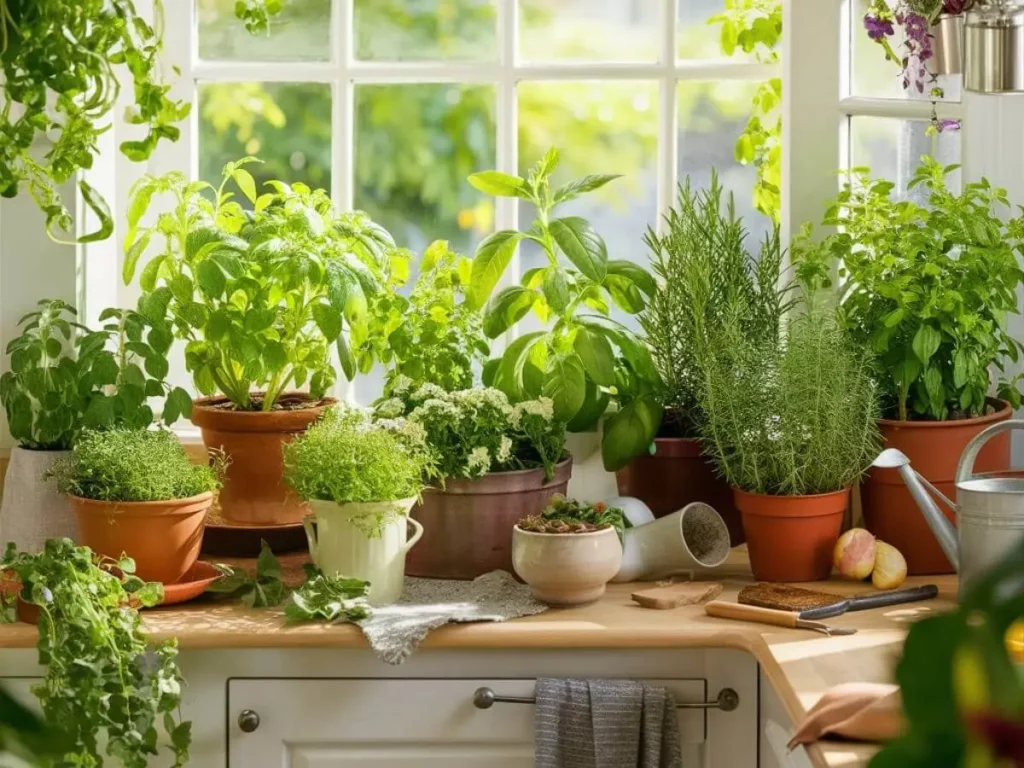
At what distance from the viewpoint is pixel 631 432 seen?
2.07 m

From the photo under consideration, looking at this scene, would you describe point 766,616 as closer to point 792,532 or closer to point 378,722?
point 792,532

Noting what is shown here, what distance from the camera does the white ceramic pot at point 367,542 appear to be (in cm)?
183

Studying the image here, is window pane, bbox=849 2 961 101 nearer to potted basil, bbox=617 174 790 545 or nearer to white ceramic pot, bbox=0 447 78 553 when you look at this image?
potted basil, bbox=617 174 790 545

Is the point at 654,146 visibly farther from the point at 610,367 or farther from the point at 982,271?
the point at 982,271

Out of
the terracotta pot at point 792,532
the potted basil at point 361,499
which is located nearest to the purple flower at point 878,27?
the terracotta pot at point 792,532

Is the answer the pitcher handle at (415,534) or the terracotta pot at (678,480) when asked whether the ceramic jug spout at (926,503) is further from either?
the pitcher handle at (415,534)

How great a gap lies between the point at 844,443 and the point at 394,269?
0.82 metres

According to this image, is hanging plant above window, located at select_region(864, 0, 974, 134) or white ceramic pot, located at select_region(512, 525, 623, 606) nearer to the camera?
white ceramic pot, located at select_region(512, 525, 623, 606)

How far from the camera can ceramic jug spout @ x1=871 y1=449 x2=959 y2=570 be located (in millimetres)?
1792

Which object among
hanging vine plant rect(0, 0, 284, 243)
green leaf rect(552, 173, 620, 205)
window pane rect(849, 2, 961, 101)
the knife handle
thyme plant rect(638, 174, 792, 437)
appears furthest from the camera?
window pane rect(849, 2, 961, 101)

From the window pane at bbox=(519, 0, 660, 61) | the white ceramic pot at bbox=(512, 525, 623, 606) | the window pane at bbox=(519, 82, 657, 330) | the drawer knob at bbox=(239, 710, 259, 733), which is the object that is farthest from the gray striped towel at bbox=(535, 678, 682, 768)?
the window pane at bbox=(519, 0, 660, 61)

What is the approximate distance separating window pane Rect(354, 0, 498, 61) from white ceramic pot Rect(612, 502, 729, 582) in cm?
96

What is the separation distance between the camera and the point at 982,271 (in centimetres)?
191

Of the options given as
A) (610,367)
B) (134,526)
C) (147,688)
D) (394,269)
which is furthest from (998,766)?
(394,269)
